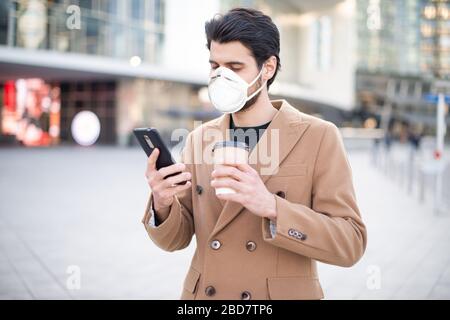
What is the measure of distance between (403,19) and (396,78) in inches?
453

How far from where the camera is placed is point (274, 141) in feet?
6.13

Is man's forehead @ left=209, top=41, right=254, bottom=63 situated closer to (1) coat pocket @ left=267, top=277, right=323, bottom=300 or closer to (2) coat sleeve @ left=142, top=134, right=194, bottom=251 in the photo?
(2) coat sleeve @ left=142, top=134, right=194, bottom=251

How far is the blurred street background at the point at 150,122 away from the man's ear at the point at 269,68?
69 cm

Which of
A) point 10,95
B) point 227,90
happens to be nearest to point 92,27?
point 10,95

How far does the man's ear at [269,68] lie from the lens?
1966 mm

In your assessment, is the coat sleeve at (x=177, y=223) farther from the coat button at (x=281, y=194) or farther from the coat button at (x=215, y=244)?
the coat button at (x=281, y=194)

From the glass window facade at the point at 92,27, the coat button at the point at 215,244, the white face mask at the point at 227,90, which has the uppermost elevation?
the glass window facade at the point at 92,27

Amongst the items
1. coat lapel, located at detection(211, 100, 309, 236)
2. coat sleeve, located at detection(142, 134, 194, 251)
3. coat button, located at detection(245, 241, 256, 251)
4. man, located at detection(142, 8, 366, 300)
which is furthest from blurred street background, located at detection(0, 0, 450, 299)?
coat button, located at detection(245, 241, 256, 251)

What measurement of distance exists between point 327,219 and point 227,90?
59 cm

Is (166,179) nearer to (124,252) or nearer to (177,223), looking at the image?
(177,223)

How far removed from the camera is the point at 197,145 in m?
2.11

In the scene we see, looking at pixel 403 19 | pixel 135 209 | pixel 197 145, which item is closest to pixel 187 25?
pixel 135 209

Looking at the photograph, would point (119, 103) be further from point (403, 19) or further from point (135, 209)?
point (403, 19)

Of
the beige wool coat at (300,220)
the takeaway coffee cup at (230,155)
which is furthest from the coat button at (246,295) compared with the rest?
the takeaway coffee cup at (230,155)
